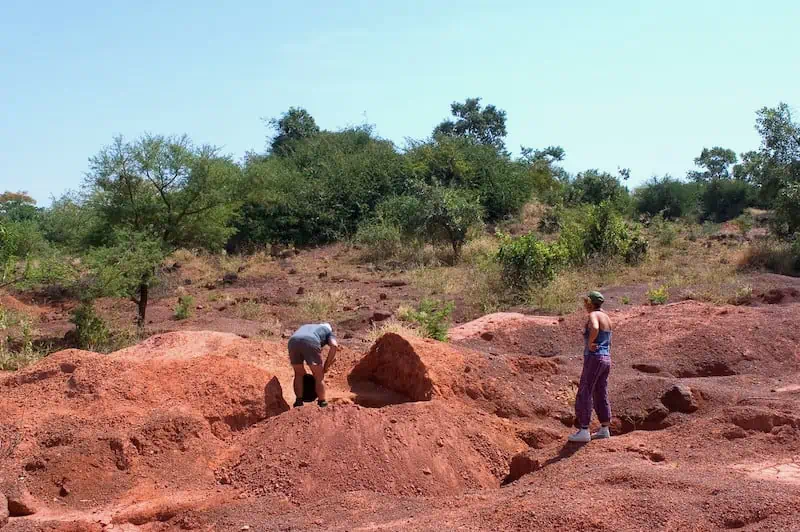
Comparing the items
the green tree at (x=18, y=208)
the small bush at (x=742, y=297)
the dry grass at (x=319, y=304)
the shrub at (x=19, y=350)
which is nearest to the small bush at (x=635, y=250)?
the small bush at (x=742, y=297)

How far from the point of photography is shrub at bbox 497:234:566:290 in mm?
16062

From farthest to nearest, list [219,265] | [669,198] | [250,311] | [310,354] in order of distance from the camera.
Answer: [669,198], [219,265], [250,311], [310,354]

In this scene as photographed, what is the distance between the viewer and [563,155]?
1658 inches

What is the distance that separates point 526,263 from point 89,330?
7933mm

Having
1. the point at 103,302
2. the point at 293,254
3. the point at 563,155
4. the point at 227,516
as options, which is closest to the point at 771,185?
the point at 293,254

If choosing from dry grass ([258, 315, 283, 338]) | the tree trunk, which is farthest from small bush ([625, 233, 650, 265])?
the tree trunk

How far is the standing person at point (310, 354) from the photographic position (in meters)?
8.29

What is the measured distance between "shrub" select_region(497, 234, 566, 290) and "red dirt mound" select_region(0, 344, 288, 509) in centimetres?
847

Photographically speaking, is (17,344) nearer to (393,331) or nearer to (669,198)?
(393,331)

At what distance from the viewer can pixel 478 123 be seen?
42.4m

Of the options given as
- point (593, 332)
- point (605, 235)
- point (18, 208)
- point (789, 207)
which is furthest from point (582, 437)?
point (18, 208)

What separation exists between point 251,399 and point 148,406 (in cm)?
96

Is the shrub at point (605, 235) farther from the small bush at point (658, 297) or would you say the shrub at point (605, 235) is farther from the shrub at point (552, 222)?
the shrub at point (552, 222)

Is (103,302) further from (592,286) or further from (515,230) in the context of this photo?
(515,230)
